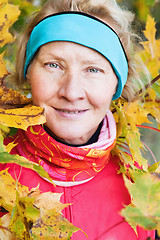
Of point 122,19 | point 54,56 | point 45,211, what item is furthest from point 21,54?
point 45,211

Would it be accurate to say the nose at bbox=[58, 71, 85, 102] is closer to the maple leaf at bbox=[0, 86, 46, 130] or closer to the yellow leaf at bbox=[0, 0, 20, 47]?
the maple leaf at bbox=[0, 86, 46, 130]

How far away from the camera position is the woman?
1.07 m

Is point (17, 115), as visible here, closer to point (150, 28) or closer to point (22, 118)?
point (22, 118)

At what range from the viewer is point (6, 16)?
90 centimetres

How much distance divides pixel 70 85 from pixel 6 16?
30cm

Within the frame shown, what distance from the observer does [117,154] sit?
1317 millimetres

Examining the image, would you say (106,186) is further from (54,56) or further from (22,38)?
(22,38)

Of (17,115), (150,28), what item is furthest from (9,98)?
(150,28)

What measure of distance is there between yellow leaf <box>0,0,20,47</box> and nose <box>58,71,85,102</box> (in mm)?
244

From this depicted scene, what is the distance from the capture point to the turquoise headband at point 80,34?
1062 mm

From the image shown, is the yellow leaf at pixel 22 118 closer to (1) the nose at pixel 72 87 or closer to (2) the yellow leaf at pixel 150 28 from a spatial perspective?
(1) the nose at pixel 72 87

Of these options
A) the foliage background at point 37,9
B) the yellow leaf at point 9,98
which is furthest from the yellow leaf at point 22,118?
the foliage background at point 37,9

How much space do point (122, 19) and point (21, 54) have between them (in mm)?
465

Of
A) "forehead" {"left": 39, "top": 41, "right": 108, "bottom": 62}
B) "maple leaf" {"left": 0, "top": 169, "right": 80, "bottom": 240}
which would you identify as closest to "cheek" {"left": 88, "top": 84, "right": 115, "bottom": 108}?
"forehead" {"left": 39, "top": 41, "right": 108, "bottom": 62}
